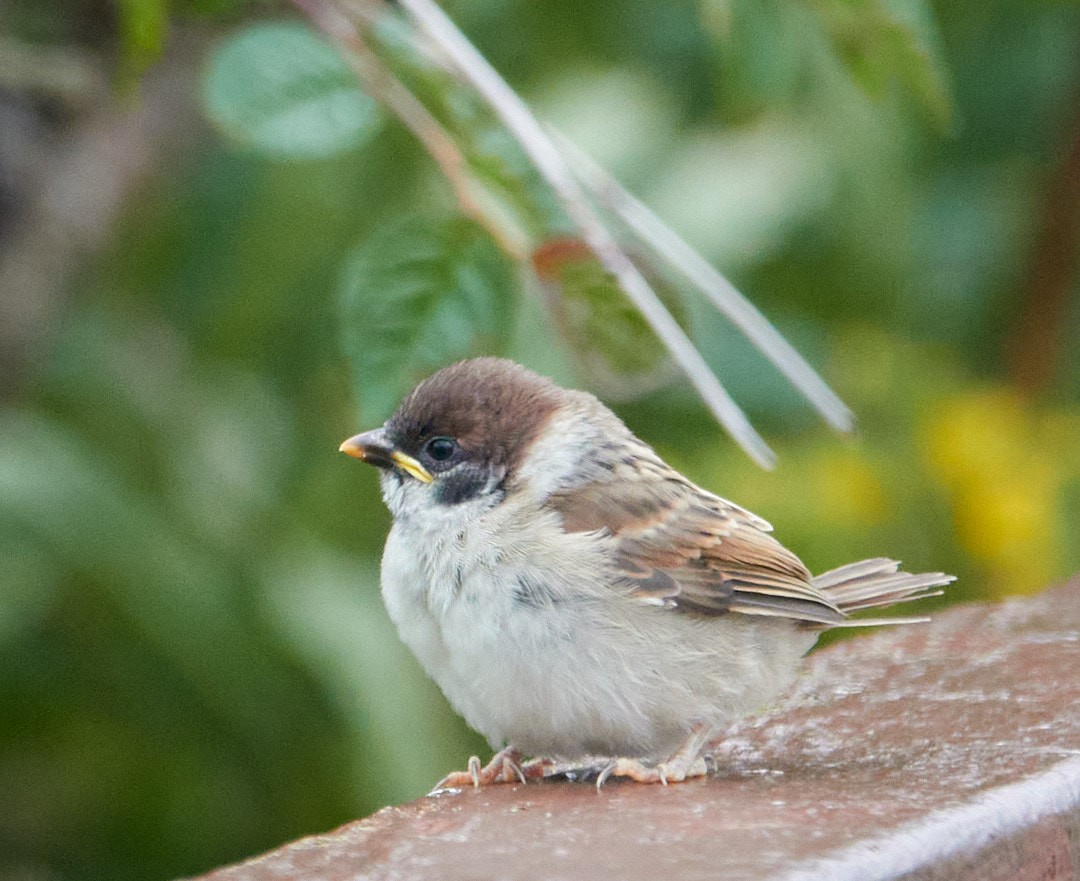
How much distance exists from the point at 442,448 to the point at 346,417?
1922 millimetres

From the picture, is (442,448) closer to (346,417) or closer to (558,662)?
(558,662)

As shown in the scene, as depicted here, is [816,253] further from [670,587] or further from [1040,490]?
[670,587]

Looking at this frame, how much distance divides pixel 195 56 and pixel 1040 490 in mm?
2762

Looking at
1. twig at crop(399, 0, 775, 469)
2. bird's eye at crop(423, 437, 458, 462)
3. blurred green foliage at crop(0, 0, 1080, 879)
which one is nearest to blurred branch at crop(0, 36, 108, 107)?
blurred green foliage at crop(0, 0, 1080, 879)

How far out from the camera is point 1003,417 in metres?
5.27

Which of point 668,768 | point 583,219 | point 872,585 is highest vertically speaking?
point 583,219

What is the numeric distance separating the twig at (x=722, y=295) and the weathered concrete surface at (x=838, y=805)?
48 centimetres

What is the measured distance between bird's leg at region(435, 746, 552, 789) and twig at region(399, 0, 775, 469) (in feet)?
2.31

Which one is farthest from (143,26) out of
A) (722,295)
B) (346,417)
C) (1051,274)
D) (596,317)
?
(1051,274)

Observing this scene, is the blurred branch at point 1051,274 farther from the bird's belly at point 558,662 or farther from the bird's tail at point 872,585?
the bird's belly at point 558,662

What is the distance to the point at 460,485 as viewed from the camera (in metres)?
2.91

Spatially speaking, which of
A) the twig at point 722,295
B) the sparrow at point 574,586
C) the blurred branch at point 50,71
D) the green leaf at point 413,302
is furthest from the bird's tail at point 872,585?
the blurred branch at point 50,71

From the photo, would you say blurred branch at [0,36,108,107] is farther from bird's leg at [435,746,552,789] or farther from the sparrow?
bird's leg at [435,746,552,789]

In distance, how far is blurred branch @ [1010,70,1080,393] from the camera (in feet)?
18.7
